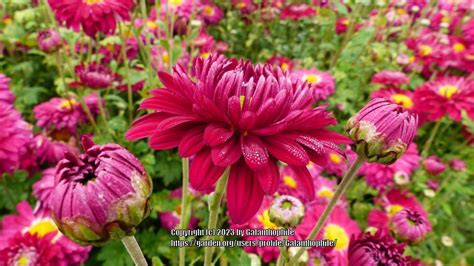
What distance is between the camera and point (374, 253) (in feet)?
3.11

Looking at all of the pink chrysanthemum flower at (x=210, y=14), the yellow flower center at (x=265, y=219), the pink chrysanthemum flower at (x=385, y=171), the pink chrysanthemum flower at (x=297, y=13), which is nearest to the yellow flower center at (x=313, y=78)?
the pink chrysanthemum flower at (x=385, y=171)

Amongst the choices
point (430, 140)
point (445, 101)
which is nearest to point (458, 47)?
point (445, 101)

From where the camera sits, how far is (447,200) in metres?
2.19

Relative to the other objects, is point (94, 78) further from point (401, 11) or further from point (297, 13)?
point (401, 11)

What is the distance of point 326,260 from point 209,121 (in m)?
0.67

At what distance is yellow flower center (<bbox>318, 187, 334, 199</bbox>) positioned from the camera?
175 centimetres

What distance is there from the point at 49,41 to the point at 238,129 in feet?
4.63

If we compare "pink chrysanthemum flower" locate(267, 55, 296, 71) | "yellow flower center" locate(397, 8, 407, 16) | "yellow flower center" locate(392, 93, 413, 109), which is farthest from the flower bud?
"yellow flower center" locate(397, 8, 407, 16)

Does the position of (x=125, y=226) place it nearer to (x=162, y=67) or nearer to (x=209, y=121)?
(x=209, y=121)

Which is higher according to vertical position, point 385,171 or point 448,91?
point 448,91

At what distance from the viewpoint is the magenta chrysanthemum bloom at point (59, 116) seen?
1841 millimetres

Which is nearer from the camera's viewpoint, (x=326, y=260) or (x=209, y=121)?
(x=209, y=121)

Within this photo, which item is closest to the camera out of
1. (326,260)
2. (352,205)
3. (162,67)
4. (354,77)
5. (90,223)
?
(90,223)

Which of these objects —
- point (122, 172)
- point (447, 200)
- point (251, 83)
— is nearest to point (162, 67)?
point (251, 83)
